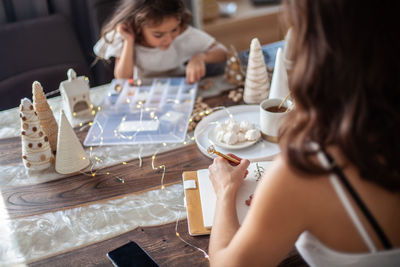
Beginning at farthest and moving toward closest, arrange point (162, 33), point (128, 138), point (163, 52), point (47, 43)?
point (47, 43) < point (163, 52) < point (162, 33) < point (128, 138)

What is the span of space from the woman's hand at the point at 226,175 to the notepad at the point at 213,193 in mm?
21

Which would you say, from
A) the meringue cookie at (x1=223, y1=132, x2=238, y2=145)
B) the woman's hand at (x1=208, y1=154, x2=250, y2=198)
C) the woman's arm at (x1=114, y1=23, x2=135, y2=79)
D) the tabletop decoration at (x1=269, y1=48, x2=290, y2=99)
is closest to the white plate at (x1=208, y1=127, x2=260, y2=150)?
the meringue cookie at (x1=223, y1=132, x2=238, y2=145)

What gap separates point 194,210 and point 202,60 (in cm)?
86

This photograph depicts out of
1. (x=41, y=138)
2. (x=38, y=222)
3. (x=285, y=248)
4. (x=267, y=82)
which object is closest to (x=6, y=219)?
(x=38, y=222)

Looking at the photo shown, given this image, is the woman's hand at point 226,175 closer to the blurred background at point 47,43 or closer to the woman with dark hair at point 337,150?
the woman with dark hair at point 337,150

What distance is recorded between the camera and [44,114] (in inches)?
48.9

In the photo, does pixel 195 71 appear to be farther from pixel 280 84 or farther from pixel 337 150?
pixel 337 150

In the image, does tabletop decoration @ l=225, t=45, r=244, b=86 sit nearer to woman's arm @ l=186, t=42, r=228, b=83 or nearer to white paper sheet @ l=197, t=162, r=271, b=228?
woman's arm @ l=186, t=42, r=228, b=83

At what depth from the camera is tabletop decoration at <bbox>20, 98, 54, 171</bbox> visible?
1.12 metres

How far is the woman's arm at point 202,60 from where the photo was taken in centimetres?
159

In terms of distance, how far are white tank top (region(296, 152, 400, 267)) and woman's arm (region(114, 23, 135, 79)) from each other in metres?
1.27

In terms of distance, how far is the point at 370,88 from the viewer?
0.61 m

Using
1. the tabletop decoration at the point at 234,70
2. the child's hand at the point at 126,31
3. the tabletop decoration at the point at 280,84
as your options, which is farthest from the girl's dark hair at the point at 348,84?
the child's hand at the point at 126,31

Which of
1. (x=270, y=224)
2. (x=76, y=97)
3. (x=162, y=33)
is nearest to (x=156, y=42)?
(x=162, y=33)
